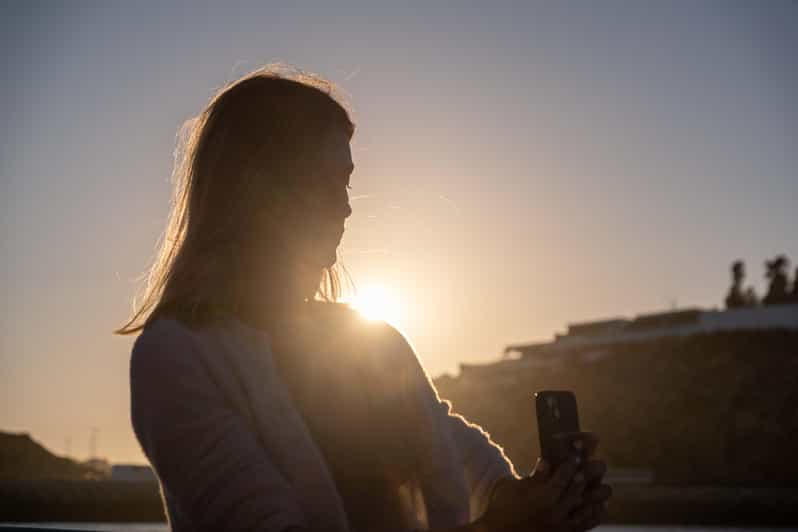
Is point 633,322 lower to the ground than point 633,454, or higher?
higher

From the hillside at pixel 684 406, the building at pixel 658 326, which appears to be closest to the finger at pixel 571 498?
the hillside at pixel 684 406

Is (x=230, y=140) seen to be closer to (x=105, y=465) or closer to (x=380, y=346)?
(x=380, y=346)

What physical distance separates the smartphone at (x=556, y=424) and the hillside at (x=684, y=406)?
2731 inches

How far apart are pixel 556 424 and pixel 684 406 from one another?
255ft

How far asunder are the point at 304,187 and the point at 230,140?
208mm

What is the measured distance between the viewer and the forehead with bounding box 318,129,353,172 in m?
2.46

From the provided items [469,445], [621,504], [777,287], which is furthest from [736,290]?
[469,445]

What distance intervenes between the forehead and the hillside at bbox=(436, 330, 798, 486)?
6951cm

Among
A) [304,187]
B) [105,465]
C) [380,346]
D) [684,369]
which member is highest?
[304,187]

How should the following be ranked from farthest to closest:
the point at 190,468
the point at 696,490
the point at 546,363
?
1. the point at 546,363
2. the point at 696,490
3. the point at 190,468

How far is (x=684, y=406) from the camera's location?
76438 millimetres

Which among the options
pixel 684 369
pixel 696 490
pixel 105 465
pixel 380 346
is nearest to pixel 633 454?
pixel 684 369

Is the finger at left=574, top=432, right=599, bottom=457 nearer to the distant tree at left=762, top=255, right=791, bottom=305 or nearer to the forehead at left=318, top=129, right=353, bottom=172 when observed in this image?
the forehead at left=318, top=129, right=353, bottom=172

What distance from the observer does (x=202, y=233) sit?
93.8 inches
